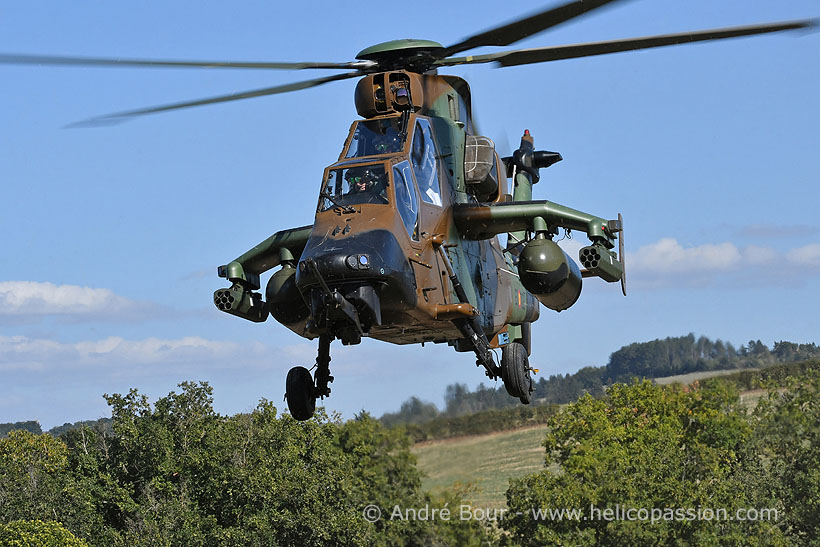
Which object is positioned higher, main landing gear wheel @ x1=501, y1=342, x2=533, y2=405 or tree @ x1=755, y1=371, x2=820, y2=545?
main landing gear wheel @ x1=501, y1=342, x2=533, y2=405

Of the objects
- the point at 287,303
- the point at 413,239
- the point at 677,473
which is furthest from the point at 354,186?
the point at 677,473

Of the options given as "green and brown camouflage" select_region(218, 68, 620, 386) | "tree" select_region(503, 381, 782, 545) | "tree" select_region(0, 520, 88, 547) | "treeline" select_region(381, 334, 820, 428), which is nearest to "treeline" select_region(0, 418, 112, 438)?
"tree" select_region(0, 520, 88, 547)

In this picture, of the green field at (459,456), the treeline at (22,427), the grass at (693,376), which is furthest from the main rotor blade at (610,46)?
the treeline at (22,427)

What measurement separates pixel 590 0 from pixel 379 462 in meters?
52.4

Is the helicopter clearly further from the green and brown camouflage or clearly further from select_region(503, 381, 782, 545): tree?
select_region(503, 381, 782, 545): tree

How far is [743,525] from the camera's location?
56406 millimetres

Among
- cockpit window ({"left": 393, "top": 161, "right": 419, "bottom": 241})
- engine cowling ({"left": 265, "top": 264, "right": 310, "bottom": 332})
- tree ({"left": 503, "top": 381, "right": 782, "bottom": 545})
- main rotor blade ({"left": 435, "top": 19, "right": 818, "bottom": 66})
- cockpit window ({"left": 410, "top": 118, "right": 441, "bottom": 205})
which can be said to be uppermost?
main rotor blade ({"left": 435, "top": 19, "right": 818, "bottom": 66})

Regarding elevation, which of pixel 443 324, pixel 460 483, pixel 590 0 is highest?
pixel 590 0

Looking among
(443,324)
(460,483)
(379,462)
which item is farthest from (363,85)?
(379,462)

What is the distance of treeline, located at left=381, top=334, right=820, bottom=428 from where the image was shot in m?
19.0

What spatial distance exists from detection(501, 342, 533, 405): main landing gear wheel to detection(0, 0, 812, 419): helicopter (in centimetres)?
2

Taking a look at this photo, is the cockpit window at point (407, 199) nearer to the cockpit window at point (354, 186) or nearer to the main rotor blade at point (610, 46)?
the cockpit window at point (354, 186)

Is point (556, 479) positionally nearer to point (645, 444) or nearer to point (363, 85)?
point (645, 444)

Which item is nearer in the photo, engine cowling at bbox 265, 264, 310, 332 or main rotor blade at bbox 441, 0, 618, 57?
main rotor blade at bbox 441, 0, 618, 57
